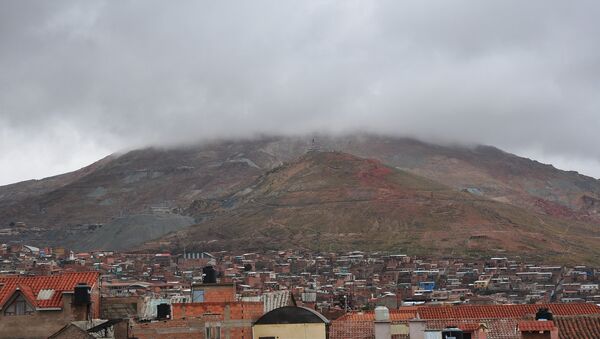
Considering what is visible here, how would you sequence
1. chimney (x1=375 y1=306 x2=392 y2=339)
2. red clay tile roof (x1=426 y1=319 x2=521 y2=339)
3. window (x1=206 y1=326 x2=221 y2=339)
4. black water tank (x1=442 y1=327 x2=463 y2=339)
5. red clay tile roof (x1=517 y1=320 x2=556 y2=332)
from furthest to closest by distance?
red clay tile roof (x1=426 y1=319 x2=521 y2=339)
red clay tile roof (x1=517 y1=320 x2=556 y2=332)
chimney (x1=375 y1=306 x2=392 y2=339)
window (x1=206 y1=326 x2=221 y2=339)
black water tank (x1=442 y1=327 x2=463 y2=339)

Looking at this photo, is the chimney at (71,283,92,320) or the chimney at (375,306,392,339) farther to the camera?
the chimney at (375,306,392,339)

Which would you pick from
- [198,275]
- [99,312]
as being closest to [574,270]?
[198,275]

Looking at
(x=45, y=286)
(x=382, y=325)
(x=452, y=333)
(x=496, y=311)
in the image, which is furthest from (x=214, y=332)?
(x=496, y=311)

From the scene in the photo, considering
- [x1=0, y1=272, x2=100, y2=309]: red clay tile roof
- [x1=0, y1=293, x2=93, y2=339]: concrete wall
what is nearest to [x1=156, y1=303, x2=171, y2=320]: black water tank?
[x1=0, y1=272, x2=100, y2=309]: red clay tile roof

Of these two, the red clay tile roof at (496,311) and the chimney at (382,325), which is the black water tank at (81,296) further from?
the red clay tile roof at (496,311)

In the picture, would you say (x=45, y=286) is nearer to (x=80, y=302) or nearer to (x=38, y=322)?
(x=38, y=322)

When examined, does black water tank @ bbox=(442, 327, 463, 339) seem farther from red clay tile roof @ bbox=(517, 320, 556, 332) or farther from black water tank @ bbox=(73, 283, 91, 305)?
black water tank @ bbox=(73, 283, 91, 305)

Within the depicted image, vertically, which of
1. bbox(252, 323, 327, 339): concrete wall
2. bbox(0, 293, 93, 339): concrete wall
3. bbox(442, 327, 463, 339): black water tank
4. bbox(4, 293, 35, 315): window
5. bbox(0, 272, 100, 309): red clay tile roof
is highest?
bbox(0, 272, 100, 309): red clay tile roof
